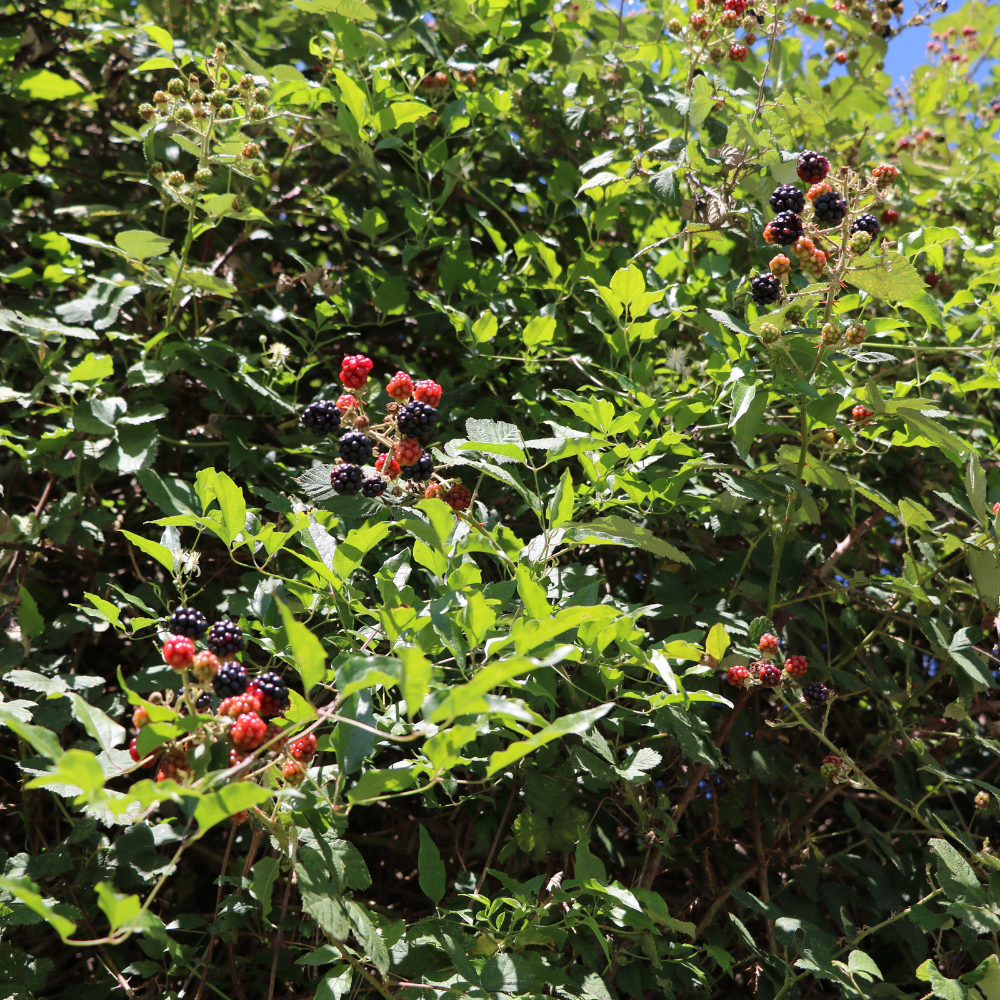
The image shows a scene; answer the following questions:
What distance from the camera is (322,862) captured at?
3.80 ft

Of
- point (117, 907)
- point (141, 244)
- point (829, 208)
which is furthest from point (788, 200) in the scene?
point (117, 907)

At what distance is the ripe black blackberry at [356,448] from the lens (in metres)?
1.45

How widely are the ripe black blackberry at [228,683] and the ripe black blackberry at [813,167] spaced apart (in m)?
1.34

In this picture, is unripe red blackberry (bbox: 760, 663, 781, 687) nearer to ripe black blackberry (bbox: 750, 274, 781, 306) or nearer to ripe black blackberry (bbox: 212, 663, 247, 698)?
ripe black blackberry (bbox: 750, 274, 781, 306)

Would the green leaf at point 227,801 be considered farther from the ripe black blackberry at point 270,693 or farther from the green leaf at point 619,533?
the green leaf at point 619,533

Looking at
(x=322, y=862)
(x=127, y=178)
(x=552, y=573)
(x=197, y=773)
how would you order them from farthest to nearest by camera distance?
(x=127, y=178) < (x=552, y=573) < (x=322, y=862) < (x=197, y=773)

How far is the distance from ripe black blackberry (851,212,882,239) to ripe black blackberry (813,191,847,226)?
30mm

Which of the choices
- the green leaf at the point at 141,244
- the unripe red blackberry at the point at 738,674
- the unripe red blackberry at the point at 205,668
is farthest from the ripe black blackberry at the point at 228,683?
the green leaf at the point at 141,244

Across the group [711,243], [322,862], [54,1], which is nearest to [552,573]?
[322,862]

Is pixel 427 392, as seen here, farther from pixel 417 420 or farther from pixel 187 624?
pixel 187 624

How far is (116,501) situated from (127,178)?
1.09 metres

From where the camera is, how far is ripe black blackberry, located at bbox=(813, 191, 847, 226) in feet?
5.02

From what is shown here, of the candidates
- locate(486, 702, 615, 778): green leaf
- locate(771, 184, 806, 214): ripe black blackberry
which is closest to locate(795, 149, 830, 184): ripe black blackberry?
locate(771, 184, 806, 214): ripe black blackberry

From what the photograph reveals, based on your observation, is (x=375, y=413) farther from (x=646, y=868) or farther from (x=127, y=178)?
(x=127, y=178)
